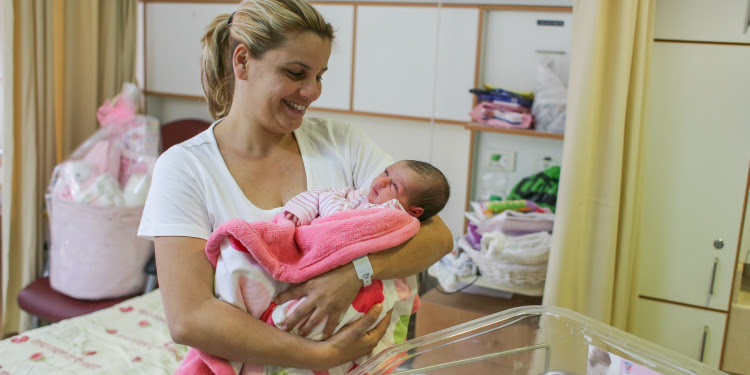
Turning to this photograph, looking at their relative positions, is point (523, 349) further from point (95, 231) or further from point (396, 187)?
point (95, 231)

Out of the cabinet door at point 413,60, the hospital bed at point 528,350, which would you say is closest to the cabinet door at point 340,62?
the cabinet door at point 413,60

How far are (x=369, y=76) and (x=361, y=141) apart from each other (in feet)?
5.97

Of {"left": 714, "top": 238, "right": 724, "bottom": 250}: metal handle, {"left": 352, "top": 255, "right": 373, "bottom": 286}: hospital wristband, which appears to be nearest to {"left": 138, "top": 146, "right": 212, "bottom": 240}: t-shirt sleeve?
{"left": 352, "top": 255, "right": 373, "bottom": 286}: hospital wristband

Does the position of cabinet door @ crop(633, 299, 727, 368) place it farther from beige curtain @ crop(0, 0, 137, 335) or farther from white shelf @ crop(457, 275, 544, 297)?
beige curtain @ crop(0, 0, 137, 335)

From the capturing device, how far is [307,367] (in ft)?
4.06

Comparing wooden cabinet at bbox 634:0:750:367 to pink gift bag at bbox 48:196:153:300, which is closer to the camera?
wooden cabinet at bbox 634:0:750:367

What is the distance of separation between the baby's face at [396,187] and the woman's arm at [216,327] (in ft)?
0.97

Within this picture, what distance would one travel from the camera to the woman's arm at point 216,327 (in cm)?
119

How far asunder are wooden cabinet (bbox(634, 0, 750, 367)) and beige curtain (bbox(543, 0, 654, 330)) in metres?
0.12

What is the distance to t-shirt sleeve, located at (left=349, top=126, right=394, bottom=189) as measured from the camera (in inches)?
Result: 60.3

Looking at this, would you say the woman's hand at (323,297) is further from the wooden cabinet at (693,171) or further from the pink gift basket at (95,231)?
the pink gift basket at (95,231)

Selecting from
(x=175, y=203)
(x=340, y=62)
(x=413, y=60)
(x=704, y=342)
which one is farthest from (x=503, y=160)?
(x=175, y=203)

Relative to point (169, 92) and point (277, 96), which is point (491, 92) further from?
point (169, 92)

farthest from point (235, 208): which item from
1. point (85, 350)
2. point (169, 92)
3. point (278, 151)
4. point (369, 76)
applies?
point (169, 92)
